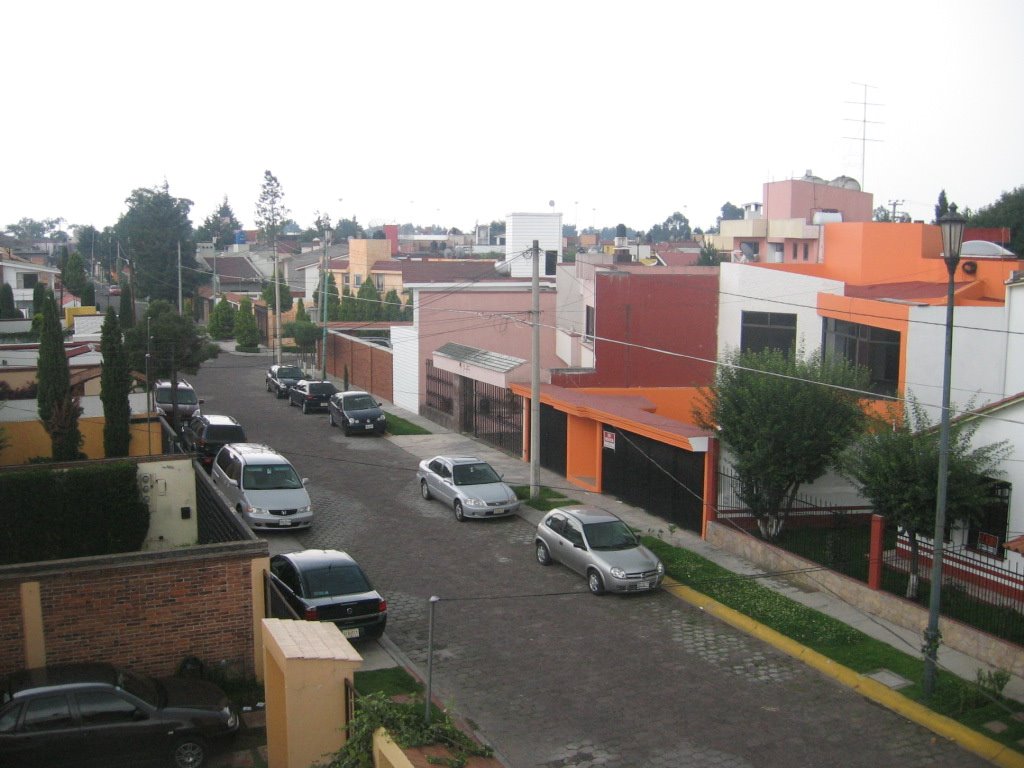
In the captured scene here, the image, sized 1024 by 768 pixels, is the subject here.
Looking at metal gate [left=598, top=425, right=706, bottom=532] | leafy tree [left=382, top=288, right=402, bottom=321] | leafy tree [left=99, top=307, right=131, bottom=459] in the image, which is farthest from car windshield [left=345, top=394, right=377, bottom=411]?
leafy tree [left=382, top=288, right=402, bottom=321]

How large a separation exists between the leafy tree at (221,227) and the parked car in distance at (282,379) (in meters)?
83.2

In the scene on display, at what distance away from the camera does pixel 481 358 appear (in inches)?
1330

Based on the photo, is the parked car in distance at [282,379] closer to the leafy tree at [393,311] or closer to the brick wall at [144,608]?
the leafy tree at [393,311]

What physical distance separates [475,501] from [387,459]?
27.2ft

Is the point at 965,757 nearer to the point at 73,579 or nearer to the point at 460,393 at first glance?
the point at 73,579

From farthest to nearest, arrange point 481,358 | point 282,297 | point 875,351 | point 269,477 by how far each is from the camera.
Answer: point 282,297 < point 481,358 < point 875,351 < point 269,477

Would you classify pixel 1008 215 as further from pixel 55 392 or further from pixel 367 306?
pixel 55 392

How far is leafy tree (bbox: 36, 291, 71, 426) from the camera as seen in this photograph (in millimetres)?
26062

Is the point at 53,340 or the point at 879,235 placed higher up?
the point at 879,235

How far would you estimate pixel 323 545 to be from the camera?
21438mm

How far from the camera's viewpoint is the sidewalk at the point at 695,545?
48.6ft

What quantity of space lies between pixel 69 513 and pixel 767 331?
22.0 m

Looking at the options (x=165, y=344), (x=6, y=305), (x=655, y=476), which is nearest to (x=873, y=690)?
(x=655, y=476)

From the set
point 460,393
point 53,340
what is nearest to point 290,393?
point 460,393
